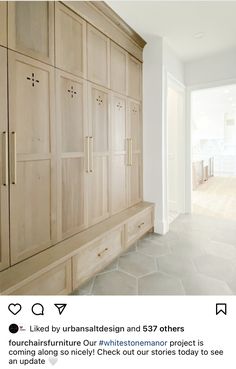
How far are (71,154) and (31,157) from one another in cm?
41

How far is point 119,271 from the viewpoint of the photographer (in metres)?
2.12

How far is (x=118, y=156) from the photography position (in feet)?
8.61

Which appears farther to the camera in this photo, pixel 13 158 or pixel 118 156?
pixel 118 156

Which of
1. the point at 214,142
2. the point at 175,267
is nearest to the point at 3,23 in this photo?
the point at 175,267

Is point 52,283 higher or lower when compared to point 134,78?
lower

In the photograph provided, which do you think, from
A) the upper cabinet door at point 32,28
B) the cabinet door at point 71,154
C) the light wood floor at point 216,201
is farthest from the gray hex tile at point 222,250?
the upper cabinet door at point 32,28

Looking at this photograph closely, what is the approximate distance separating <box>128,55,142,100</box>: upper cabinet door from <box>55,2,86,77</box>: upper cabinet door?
2.87ft

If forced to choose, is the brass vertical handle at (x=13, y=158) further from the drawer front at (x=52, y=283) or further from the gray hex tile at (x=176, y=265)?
the gray hex tile at (x=176, y=265)

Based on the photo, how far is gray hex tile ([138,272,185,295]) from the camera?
1802 mm

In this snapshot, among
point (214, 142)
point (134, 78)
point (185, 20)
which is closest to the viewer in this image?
point (185, 20)

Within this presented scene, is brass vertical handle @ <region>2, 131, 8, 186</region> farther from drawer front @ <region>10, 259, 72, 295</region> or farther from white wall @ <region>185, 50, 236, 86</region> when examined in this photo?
white wall @ <region>185, 50, 236, 86</region>

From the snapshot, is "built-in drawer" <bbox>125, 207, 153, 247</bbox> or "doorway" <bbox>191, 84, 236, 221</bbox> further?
"doorway" <bbox>191, 84, 236, 221</bbox>

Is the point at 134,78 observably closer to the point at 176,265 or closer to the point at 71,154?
the point at 71,154
